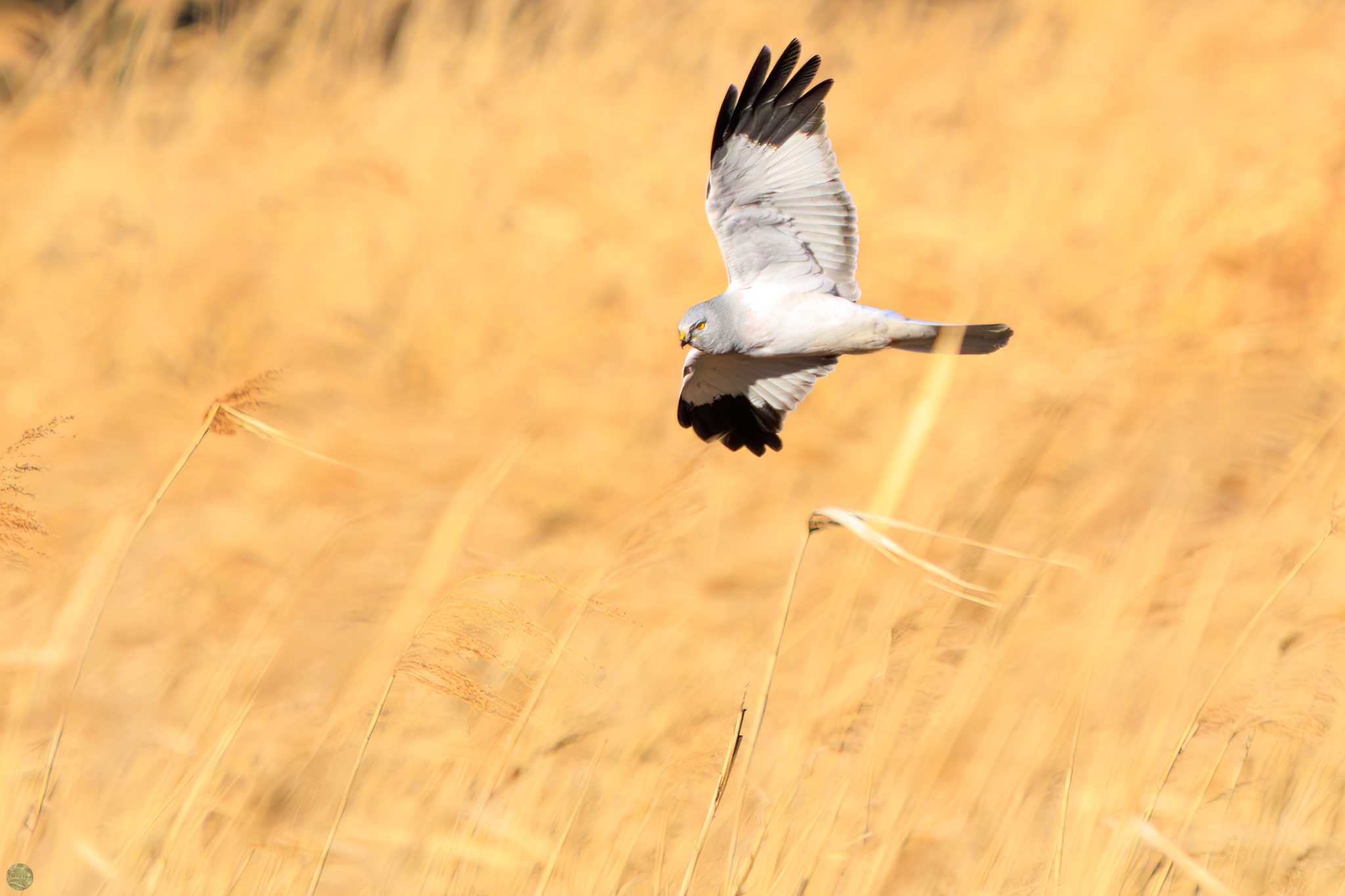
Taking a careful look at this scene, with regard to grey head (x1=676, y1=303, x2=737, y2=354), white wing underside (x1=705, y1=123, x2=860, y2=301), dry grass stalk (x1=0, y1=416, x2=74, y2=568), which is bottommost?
dry grass stalk (x1=0, y1=416, x2=74, y2=568)

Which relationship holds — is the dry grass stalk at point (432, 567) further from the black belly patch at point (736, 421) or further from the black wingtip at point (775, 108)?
the black belly patch at point (736, 421)

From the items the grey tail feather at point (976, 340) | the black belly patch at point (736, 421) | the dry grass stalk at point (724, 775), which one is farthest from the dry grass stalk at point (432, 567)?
the black belly patch at point (736, 421)

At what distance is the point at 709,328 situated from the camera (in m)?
2.63

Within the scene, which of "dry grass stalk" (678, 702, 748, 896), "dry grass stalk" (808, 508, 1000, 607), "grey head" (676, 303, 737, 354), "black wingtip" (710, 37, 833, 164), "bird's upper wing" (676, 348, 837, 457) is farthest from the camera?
"bird's upper wing" (676, 348, 837, 457)

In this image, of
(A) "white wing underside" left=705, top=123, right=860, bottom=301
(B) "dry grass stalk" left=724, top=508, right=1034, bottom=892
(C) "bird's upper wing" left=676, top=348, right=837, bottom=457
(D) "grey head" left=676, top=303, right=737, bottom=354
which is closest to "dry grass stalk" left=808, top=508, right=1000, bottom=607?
(B) "dry grass stalk" left=724, top=508, right=1034, bottom=892

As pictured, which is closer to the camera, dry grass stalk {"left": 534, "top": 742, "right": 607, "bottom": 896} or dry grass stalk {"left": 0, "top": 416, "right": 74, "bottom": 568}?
dry grass stalk {"left": 0, "top": 416, "right": 74, "bottom": 568}

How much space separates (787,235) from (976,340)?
469 millimetres

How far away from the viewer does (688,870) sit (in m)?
1.48

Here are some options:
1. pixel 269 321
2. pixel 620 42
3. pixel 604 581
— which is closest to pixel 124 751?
pixel 604 581

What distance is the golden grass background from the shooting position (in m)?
1.71

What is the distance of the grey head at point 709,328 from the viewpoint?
2.62 m

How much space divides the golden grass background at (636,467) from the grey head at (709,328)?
1.37 feet

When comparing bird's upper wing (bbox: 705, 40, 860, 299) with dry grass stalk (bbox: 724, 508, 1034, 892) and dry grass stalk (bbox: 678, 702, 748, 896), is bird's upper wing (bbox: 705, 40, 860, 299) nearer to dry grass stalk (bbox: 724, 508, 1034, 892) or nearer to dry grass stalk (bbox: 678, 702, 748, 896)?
dry grass stalk (bbox: 724, 508, 1034, 892)

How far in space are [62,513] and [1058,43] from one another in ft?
12.7
